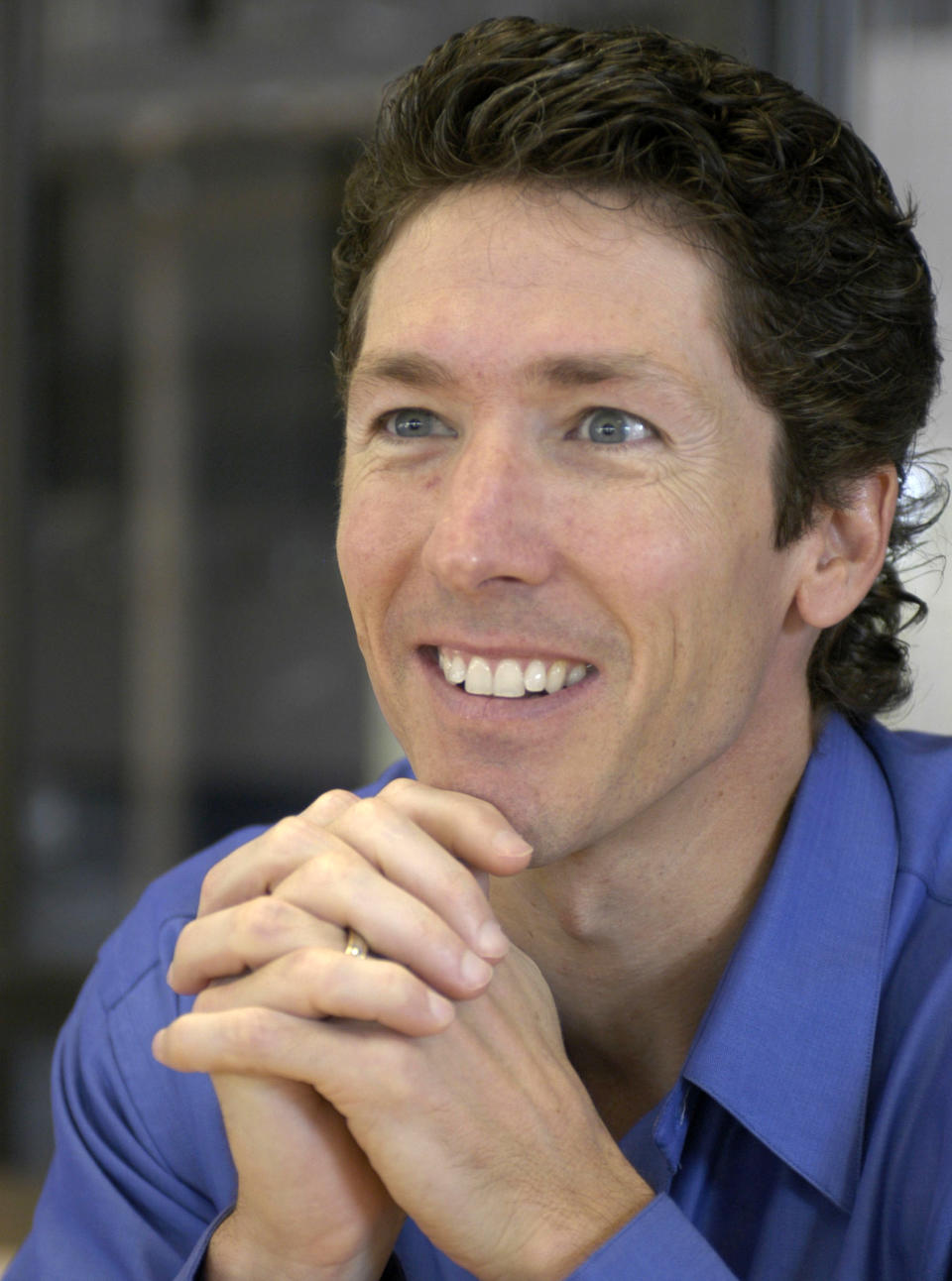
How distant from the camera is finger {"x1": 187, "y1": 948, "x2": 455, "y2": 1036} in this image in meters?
1.01

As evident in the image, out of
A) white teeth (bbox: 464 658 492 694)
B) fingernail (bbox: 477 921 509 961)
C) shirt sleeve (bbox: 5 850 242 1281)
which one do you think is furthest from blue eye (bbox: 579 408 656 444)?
shirt sleeve (bbox: 5 850 242 1281)

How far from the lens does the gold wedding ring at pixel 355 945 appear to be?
1046mm

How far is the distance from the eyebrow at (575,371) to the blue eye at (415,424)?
0.11ft

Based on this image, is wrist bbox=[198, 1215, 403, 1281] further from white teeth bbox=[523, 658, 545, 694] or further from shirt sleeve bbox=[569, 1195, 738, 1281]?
white teeth bbox=[523, 658, 545, 694]

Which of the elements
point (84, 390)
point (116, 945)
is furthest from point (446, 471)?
point (84, 390)

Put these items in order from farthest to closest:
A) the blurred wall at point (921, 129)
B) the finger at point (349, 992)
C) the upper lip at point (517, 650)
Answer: the blurred wall at point (921, 129) < the upper lip at point (517, 650) < the finger at point (349, 992)

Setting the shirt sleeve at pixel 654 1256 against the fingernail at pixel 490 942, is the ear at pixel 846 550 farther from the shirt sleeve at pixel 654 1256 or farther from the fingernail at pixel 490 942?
the shirt sleeve at pixel 654 1256

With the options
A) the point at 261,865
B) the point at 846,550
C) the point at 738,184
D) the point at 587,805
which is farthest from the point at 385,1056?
the point at 738,184

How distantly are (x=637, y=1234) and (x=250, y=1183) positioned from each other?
1.14 ft

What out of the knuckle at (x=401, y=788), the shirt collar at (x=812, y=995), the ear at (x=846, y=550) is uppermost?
the ear at (x=846, y=550)

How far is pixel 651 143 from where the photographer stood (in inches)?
49.4

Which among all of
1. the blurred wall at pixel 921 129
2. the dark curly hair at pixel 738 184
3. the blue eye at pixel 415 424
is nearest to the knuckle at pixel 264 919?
the blue eye at pixel 415 424

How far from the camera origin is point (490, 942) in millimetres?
1080

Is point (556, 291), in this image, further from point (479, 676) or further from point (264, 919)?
point (264, 919)
